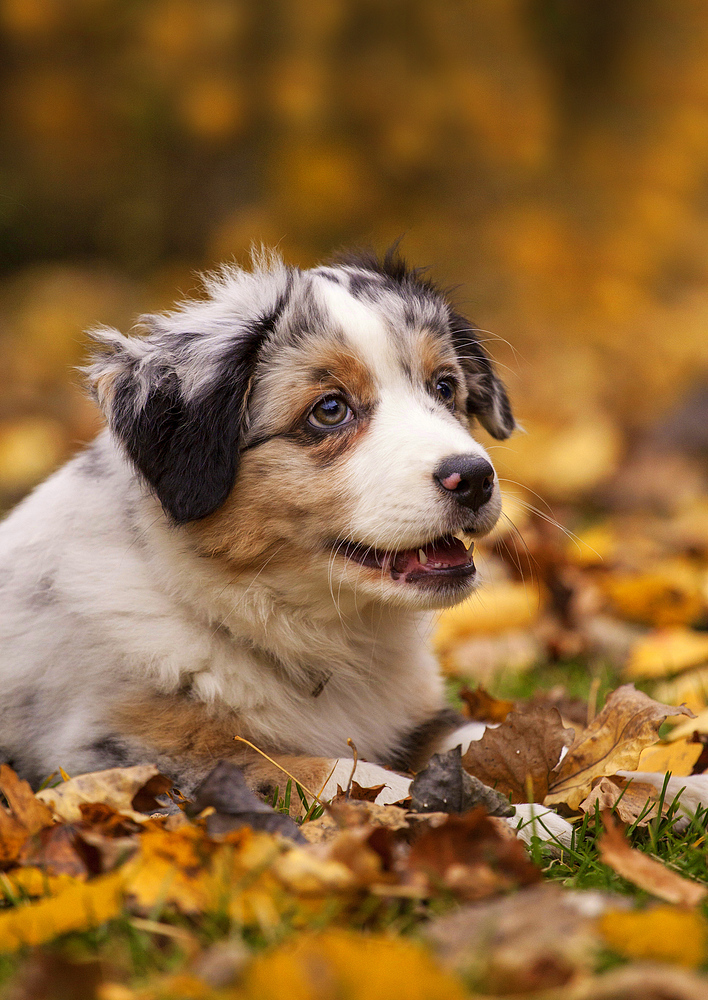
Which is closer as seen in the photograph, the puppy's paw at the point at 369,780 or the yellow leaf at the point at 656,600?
the puppy's paw at the point at 369,780

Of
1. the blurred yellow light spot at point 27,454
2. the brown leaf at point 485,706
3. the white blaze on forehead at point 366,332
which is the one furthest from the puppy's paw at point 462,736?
the blurred yellow light spot at point 27,454

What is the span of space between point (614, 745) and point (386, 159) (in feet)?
32.2

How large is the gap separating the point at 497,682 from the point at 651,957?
9.02 ft

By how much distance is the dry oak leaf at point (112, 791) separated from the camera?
248 cm

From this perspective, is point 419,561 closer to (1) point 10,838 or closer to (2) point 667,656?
(1) point 10,838

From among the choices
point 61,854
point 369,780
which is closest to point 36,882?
point 61,854

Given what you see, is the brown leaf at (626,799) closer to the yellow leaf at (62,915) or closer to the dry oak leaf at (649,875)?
the dry oak leaf at (649,875)

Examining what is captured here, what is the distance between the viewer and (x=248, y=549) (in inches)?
121

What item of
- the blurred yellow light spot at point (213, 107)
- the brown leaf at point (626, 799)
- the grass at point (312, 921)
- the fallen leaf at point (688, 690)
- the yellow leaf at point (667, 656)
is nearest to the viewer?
the grass at point (312, 921)

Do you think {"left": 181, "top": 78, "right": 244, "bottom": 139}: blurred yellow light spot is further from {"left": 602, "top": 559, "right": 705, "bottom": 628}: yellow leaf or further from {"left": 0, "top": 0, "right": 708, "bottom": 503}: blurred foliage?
{"left": 602, "top": 559, "right": 705, "bottom": 628}: yellow leaf

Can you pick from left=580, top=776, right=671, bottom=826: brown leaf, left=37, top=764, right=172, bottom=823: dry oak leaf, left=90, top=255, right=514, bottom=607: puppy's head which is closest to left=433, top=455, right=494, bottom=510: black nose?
left=90, top=255, right=514, bottom=607: puppy's head

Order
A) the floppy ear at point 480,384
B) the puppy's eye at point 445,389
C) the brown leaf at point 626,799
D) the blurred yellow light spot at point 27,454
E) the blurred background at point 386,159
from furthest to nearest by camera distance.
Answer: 1. the blurred background at point 386,159
2. the blurred yellow light spot at point 27,454
3. the floppy ear at point 480,384
4. the puppy's eye at point 445,389
5. the brown leaf at point 626,799

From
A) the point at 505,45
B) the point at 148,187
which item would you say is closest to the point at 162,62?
the point at 148,187

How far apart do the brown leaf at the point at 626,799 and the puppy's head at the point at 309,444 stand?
70 cm
